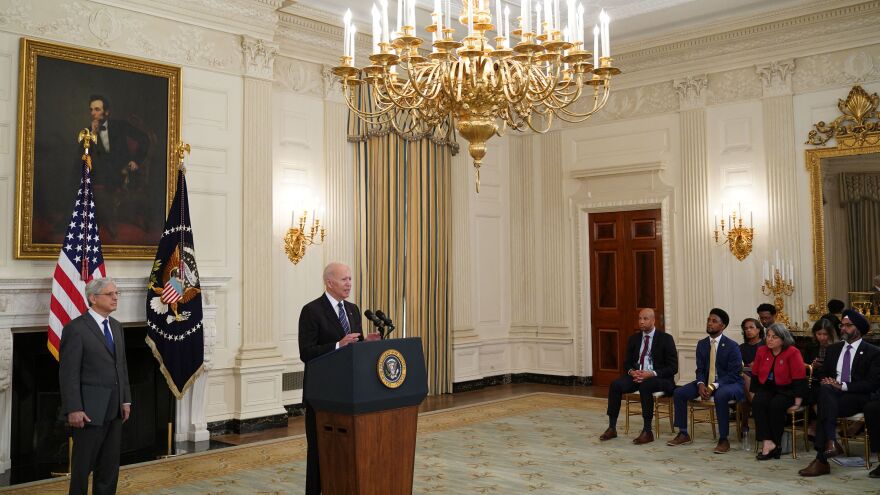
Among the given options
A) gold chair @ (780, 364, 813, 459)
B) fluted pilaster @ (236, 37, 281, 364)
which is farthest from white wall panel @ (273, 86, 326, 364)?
gold chair @ (780, 364, 813, 459)

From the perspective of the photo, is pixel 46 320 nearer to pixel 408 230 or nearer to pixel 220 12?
pixel 220 12

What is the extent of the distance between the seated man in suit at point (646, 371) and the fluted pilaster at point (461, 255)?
3340 millimetres

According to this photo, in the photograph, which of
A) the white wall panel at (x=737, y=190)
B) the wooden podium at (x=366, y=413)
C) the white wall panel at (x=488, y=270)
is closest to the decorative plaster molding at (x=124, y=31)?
the wooden podium at (x=366, y=413)

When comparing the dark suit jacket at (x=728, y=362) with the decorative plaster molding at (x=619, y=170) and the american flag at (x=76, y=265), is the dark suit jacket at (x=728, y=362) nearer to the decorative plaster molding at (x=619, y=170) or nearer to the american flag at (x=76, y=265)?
the decorative plaster molding at (x=619, y=170)

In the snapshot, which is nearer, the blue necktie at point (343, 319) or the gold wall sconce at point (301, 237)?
the blue necktie at point (343, 319)

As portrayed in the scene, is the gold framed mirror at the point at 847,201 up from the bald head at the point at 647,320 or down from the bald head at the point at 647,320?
up

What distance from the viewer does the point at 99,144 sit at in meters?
6.54

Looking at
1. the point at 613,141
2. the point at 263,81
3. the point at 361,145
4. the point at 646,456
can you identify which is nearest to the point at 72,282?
the point at 263,81

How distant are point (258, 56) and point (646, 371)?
473 centimetres

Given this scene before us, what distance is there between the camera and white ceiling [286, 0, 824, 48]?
8.45 meters

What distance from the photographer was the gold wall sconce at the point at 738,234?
8875mm

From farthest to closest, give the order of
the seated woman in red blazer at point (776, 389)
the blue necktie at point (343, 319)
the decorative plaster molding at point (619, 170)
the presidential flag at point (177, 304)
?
the decorative plaster molding at point (619, 170), the presidential flag at point (177, 304), the seated woman in red blazer at point (776, 389), the blue necktie at point (343, 319)

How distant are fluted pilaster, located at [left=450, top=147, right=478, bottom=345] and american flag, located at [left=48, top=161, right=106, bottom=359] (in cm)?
490

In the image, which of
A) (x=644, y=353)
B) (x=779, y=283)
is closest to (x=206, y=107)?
(x=644, y=353)
